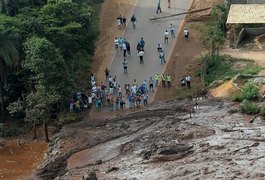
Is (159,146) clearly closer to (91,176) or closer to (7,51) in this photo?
(91,176)

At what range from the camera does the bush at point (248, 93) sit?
3997cm

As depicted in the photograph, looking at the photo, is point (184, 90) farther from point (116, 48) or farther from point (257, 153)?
point (257, 153)

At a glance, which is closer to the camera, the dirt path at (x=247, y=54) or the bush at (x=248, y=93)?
the bush at (x=248, y=93)

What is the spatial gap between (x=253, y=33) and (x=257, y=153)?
19.5m

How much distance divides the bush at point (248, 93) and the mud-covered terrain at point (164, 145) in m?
0.79

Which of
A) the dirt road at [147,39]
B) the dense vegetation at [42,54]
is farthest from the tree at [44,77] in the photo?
the dirt road at [147,39]

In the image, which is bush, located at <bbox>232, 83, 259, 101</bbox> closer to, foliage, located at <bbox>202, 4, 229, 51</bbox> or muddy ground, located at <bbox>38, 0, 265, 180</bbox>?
muddy ground, located at <bbox>38, 0, 265, 180</bbox>

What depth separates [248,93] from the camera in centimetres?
4016

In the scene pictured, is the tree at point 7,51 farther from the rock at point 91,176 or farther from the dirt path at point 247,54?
the dirt path at point 247,54

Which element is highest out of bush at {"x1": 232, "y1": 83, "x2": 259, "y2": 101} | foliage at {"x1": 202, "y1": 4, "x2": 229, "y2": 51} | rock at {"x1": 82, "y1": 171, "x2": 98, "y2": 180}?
foliage at {"x1": 202, "y1": 4, "x2": 229, "y2": 51}

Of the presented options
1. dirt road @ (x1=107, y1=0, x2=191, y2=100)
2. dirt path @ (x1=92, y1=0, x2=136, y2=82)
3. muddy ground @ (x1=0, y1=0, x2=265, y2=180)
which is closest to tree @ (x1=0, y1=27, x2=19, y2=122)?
muddy ground @ (x1=0, y1=0, x2=265, y2=180)

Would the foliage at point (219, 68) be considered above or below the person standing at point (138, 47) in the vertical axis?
below

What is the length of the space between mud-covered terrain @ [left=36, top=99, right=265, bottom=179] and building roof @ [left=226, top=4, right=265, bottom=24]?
29.9ft

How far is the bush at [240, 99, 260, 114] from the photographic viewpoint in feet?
125
